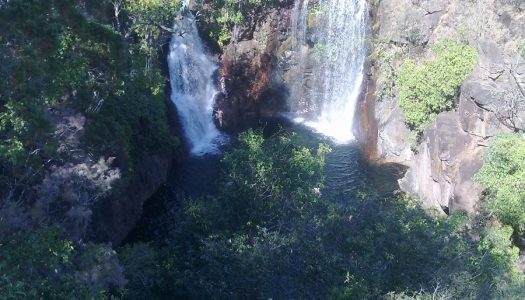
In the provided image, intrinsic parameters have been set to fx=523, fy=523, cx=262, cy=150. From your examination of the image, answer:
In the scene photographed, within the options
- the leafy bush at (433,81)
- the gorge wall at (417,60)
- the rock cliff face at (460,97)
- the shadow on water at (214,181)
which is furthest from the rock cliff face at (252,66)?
the leafy bush at (433,81)

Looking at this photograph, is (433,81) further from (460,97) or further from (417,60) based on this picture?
(417,60)

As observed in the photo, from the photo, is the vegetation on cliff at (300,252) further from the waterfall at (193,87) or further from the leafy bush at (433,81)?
the waterfall at (193,87)

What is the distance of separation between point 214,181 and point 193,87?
8.38 meters

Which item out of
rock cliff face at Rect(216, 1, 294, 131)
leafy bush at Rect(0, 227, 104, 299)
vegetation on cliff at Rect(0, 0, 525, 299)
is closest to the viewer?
leafy bush at Rect(0, 227, 104, 299)

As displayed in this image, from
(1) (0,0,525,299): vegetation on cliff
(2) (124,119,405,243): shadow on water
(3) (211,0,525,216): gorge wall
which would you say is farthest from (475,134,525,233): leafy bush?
(2) (124,119,405,243): shadow on water

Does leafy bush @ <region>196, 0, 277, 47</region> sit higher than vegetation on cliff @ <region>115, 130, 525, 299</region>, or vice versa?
leafy bush @ <region>196, 0, 277, 47</region>

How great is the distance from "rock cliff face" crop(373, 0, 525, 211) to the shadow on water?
3.95 feet

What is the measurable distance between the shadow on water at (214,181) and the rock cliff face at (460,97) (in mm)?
1205

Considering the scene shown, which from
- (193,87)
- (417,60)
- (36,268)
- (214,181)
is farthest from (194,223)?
(193,87)

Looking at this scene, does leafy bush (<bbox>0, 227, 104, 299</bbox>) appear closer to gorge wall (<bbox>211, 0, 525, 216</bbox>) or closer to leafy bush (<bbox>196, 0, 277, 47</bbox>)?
gorge wall (<bbox>211, 0, 525, 216</bbox>)

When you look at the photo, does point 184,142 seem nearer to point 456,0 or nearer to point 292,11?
point 292,11

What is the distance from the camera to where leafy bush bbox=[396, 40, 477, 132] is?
24.8m

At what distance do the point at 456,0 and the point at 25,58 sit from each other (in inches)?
896

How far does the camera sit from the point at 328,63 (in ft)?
113
